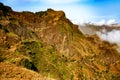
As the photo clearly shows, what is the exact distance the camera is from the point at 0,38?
113062mm

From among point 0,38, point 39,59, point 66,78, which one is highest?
point 0,38

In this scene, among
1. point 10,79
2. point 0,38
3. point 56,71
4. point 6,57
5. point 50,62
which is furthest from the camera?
point 50,62

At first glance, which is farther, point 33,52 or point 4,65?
point 33,52

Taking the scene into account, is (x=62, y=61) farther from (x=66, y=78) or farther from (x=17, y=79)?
(x=17, y=79)

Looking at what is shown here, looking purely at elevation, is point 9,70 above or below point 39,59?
above

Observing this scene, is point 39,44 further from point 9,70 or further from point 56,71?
point 9,70

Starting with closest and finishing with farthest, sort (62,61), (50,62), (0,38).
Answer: (0,38), (50,62), (62,61)

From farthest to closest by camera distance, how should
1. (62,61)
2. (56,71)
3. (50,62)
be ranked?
(62,61) → (50,62) → (56,71)

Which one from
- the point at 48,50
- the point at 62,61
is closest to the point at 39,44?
the point at 48,50

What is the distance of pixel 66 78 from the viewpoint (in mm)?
175375

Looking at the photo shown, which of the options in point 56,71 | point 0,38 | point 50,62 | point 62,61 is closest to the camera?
point 0,38

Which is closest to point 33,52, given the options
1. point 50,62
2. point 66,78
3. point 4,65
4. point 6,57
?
point 50,62

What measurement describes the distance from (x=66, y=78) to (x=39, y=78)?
433 feet

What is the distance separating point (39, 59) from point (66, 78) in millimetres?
22854
